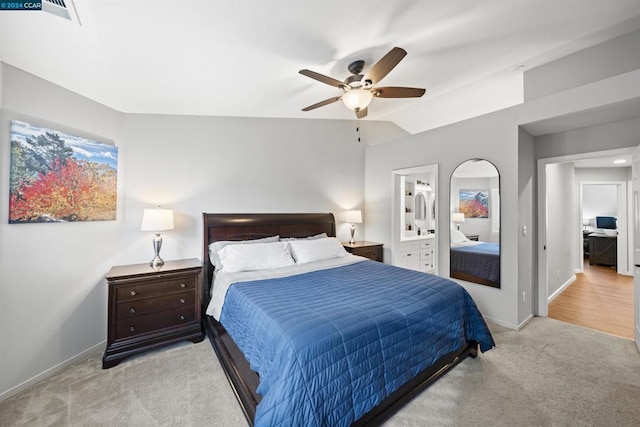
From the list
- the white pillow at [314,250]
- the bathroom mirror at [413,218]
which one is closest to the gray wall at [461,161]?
the bathroom mirror at [413,218]

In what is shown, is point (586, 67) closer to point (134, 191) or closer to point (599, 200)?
point (134, 191)

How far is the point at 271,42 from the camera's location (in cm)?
229

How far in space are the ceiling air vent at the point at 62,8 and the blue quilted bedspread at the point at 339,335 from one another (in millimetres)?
2334

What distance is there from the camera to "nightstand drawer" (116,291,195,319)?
2545 millimetres

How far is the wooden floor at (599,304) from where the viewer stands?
326 cm

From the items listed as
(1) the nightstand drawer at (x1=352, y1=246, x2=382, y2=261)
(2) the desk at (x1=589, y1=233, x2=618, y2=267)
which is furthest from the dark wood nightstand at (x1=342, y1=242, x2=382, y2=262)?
(2) the desk at (x1=589, y1=233, x2=618, y2=267)

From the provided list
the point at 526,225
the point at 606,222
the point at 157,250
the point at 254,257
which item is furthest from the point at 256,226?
the point at 606,222

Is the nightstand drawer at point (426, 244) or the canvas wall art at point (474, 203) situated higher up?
the canvas wall art at point (474, 203)

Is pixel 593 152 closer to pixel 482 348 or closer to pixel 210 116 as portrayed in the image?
pixel 482 348

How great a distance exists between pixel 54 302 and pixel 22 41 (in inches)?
84.8

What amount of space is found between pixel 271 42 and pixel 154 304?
2.80m

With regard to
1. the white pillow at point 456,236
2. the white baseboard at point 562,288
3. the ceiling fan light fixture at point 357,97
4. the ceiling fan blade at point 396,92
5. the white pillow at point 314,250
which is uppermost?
the ceiling fan blade at point 396,92

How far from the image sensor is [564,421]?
1.79 metres

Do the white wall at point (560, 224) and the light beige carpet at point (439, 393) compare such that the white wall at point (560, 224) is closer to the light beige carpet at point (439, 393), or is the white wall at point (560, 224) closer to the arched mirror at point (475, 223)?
the arched mirror at point (475, 223)
